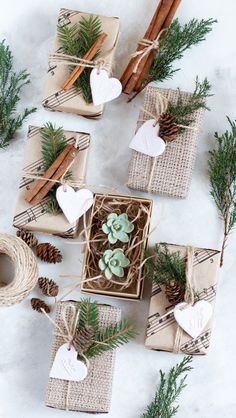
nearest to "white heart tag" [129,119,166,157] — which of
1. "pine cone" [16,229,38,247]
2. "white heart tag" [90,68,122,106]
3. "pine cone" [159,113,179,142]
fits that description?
"pine cone" [159,113,179,142]

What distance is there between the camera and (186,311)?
2.13 metres

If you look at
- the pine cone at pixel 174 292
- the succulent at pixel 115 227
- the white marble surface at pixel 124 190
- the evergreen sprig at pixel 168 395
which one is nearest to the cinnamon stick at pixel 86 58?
the white marble surface at pixel 124 190

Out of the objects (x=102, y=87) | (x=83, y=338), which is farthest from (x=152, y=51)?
(x=83, y=338)

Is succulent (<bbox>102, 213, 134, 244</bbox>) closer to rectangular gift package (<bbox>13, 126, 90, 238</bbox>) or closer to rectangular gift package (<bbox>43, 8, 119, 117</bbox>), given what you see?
rectangular gift package (<bbox>13, 126, 90, 238</bbox>)

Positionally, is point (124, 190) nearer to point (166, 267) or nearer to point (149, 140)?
point (149, 140)

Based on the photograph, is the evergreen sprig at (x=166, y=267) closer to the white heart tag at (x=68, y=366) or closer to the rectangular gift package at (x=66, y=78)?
the white heart tag at (x=68, y=366)

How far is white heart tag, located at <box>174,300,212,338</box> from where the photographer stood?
2129 mm

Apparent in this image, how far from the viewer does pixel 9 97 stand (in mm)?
2357

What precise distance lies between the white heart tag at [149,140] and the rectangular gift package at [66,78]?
0.43ft

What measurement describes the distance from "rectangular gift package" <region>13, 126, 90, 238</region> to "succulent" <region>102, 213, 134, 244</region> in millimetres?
93

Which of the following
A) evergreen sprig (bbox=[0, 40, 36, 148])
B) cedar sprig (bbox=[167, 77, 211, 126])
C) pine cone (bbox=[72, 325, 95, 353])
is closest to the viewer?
pine cone (bbox=[72, 325, 95, 353])

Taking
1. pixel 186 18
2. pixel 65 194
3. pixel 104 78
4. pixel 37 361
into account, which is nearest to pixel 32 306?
pixel 37 361

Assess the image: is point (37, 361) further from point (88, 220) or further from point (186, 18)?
point (186, 18)

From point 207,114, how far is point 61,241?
0.54 meters
